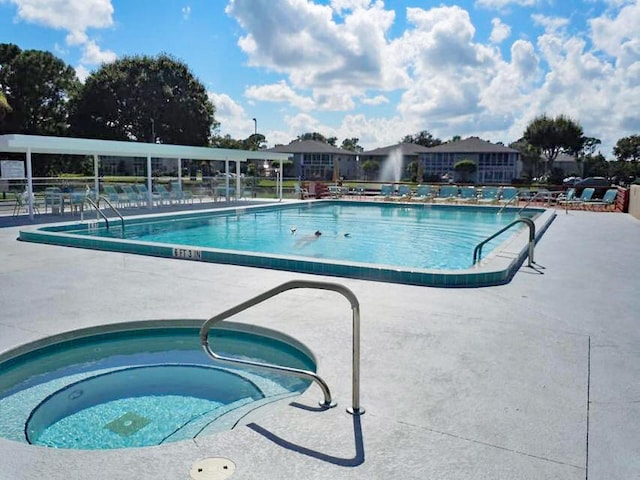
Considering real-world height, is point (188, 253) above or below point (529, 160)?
below

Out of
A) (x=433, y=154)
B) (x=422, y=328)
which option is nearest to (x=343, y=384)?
(x=422, y=328)

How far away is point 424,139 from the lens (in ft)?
293

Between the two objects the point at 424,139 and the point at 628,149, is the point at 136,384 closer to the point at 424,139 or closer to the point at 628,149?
the point at 628,149

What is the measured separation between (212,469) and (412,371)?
1712 millimetres

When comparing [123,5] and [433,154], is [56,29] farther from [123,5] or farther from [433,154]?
[433,154]

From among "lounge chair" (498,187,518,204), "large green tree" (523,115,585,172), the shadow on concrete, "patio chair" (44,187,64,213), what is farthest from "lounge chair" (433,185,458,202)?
"large green tree" (523,115,585,172)

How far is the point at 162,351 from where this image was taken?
15.6 ft

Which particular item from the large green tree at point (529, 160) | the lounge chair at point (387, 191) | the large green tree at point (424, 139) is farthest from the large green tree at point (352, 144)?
the lounge chair at point (387, 191)

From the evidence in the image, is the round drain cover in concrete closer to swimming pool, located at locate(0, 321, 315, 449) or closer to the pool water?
Result: swimming pool, located at locate(0, 321, 315, 449)

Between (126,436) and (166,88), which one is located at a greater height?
(166,88)

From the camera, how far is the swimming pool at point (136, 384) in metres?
3.48

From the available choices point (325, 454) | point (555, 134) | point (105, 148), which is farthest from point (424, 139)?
point (325, 454)

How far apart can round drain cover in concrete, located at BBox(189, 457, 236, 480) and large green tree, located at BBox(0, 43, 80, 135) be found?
36.3m

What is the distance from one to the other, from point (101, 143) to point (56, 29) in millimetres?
15938
